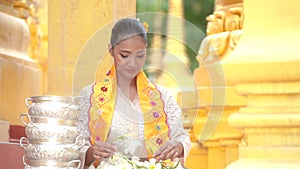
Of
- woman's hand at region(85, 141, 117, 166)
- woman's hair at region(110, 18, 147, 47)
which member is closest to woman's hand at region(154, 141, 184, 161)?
woman's hand at region(85, 141, 117, 166)

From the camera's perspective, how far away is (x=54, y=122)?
3.94m

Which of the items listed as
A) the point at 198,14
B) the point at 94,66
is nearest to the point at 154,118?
the point at 94,66

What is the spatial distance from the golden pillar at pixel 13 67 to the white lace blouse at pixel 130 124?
220cm

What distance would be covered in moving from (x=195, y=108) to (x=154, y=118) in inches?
11.5

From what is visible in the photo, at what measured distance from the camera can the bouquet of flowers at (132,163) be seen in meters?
3.98

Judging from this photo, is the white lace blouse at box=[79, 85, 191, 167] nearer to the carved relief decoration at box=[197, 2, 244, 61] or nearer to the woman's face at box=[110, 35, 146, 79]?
the woman's face at box=[110, 35, 146, 79]

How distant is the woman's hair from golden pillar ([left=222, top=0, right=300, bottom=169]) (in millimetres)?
389

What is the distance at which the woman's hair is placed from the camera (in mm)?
4273

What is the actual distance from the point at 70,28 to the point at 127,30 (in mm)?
1904

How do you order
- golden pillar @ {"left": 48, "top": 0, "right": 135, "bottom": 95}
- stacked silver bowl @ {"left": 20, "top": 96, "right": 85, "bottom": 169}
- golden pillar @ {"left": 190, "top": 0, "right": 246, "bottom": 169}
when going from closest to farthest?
stacked silver bowl @ {"left": 20, "top": 96, "right": 85, "bottom": 169}
golden pillar @ {"left": 48, "top": 0, "right": 135, "bottom": 95}
golden pillar @ {"left": 190, "top": 0, "right": 246, "bottom": 169}

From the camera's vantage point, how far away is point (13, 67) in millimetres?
6629

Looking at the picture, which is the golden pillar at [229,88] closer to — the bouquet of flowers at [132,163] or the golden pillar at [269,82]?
the golden pillar at [269,82]

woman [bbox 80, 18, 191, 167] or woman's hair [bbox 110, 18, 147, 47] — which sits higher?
woman's hair [bbox 110, 18, 147, 47]

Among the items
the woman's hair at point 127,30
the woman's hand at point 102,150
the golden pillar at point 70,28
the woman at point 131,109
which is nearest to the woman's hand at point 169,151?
the woman at point 131,109
